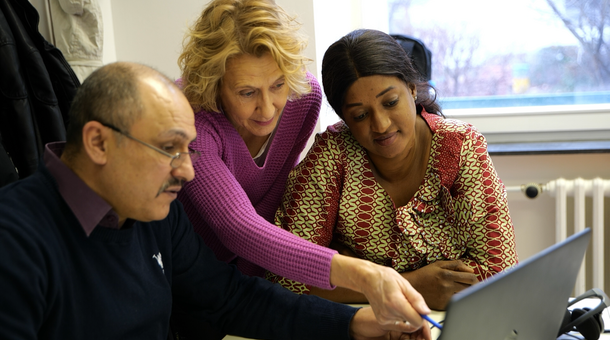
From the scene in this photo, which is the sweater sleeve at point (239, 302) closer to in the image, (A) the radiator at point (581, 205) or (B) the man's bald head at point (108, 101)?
(B) the man's bald head at point (108, 101)

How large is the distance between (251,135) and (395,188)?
16.9 inches

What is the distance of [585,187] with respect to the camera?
2.28m

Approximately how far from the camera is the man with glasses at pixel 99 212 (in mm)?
854

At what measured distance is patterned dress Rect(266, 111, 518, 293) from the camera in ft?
4.66

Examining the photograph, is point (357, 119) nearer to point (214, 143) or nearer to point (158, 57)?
point (214, 143)

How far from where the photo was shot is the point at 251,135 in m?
1.60

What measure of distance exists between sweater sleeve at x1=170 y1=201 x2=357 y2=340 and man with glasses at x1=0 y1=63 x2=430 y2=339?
127 millimetres

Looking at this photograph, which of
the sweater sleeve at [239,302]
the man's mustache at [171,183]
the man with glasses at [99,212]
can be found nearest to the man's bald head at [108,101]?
the man with glasses at [99,212]

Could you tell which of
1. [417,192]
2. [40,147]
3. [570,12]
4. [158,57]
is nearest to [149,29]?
[158,57]

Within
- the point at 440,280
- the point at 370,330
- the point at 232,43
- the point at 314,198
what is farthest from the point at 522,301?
the point at 232,43

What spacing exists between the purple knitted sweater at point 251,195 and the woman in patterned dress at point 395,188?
11 cm

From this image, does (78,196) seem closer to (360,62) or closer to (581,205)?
(360,62)

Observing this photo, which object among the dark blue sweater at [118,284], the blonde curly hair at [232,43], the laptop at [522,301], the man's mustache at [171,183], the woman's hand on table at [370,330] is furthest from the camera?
the blonde curly hair at [232,43]

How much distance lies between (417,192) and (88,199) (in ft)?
2.78
